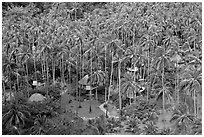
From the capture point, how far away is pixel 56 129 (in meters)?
55.3

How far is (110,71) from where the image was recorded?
75625 mm

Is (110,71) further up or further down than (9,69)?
further down

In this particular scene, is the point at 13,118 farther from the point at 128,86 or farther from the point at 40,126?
the point at 128,86

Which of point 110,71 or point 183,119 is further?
point 110,71

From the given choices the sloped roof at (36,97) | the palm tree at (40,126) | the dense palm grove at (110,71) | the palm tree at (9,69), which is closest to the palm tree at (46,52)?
the dense palm grove at (110,71)

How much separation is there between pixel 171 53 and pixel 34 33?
111ft

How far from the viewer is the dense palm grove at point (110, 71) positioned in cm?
5684

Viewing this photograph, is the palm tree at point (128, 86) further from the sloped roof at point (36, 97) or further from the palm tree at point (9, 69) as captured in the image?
the palm tree at point (9, 69)

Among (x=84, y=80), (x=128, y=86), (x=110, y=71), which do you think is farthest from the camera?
(x=110, y=71)

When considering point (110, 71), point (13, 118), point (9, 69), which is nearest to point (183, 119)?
point (110, 71)

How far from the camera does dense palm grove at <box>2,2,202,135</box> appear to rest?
5684cm

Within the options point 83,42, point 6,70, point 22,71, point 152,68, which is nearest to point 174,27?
point 152,68

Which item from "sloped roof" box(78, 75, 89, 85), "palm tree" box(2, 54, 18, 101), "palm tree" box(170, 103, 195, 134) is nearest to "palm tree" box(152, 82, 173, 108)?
"palm tree" box(170, 103, 195, 134)

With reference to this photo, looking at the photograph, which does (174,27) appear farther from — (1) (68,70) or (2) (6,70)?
(2) (6,70)
